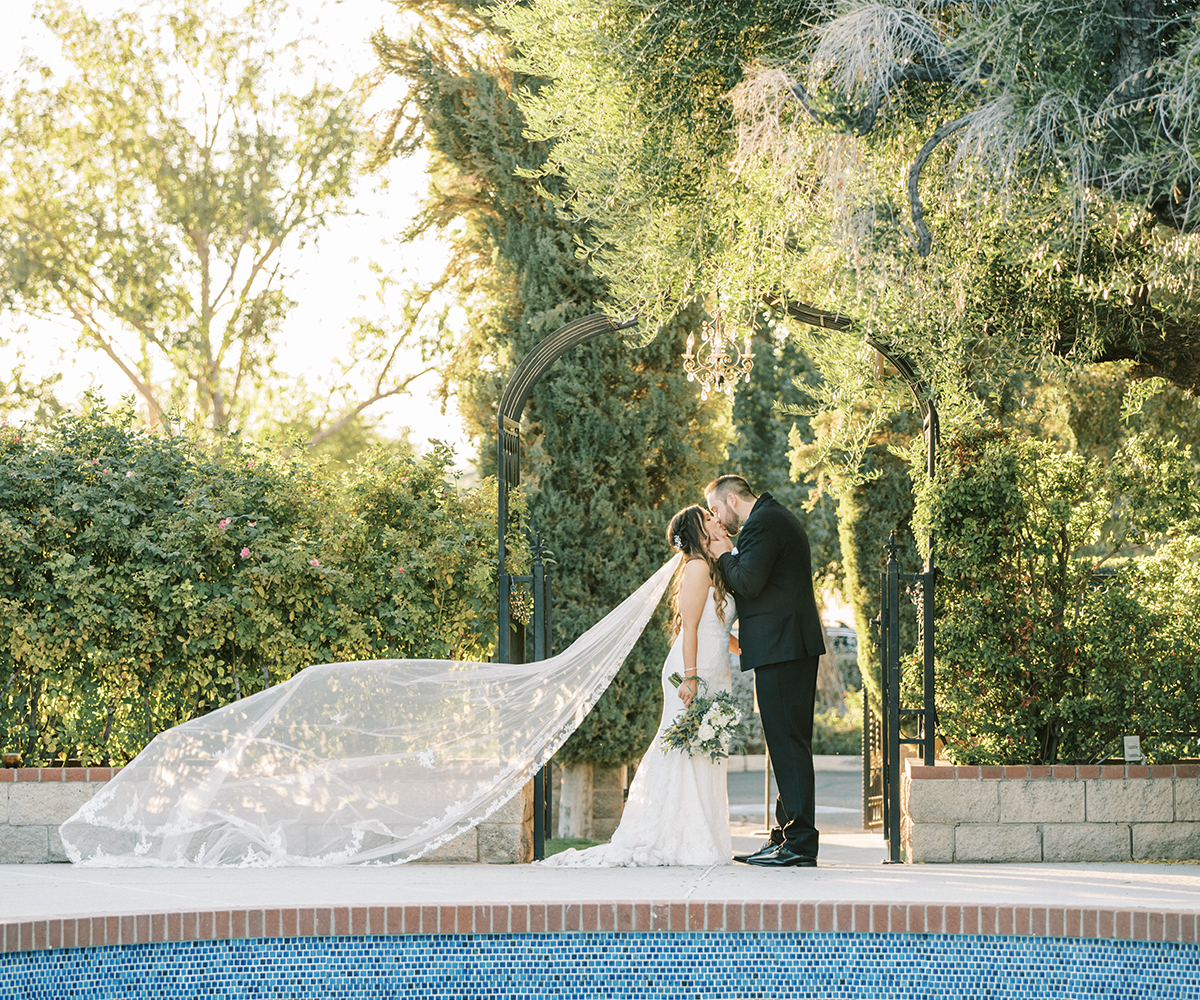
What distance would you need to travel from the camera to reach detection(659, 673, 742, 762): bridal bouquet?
6.38 metres

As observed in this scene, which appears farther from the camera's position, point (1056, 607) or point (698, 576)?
point (1056, 607)

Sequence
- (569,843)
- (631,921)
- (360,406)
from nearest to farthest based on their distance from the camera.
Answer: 1. (631,921)
2. (569,843)
3. (360,406)

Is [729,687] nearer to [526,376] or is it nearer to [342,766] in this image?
[342,766]

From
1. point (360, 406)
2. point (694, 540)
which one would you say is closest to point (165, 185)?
point (360, 406)

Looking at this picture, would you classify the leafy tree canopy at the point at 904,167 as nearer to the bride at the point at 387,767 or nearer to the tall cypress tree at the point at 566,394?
the bride at the point at 387,767

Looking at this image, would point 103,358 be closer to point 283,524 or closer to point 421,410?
point 421,410

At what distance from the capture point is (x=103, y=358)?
65.6ft

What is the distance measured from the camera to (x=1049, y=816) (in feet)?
21.7

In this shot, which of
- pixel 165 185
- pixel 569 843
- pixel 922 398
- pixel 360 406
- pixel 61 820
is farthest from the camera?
pixel 360 406

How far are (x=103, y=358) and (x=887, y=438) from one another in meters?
13.9

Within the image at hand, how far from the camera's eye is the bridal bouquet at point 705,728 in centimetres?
638

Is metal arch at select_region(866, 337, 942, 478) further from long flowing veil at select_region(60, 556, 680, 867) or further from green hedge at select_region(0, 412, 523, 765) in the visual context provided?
green hedge at select_region(0, 412, 523, 765)

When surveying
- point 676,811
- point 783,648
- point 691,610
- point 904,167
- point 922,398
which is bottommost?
point 676,811

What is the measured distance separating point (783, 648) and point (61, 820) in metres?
4.04
